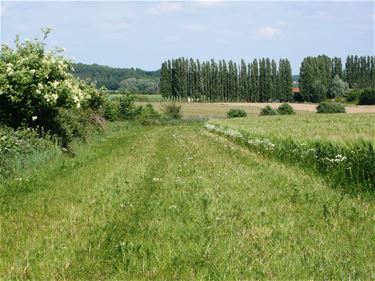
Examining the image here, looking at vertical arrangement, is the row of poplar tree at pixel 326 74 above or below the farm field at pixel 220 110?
above

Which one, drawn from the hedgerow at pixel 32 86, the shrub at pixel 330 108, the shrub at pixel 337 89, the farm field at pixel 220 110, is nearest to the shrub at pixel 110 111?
the farm field at pixel 220 110

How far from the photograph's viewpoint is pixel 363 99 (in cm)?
11819

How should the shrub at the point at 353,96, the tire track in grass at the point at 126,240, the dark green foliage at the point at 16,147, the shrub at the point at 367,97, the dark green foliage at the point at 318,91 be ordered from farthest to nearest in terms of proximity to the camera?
the dark green foliage at the point at 318,91 < the shrub at the point at 353,96 < the shrub at the point at 367,97 < the dark green foliage at the point at 16,147 < the tire track in grass at the point at 126,240

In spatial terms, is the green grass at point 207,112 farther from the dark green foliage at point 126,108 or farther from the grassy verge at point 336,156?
the grassy verge at point 336,156

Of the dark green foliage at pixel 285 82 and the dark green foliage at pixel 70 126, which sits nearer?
the dark green foliage at pixel 70 126

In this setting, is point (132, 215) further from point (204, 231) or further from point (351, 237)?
point (351, 237)

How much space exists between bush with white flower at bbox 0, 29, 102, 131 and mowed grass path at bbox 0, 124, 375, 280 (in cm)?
658

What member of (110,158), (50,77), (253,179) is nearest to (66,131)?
(50,77)

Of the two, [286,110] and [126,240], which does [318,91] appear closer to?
[286,110]

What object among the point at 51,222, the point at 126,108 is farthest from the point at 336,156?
the point at 126,108

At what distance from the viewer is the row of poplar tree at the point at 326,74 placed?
131 m

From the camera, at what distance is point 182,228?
7.69 metres

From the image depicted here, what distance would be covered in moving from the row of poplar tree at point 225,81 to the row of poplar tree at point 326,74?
5.01m

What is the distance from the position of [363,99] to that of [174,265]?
12138 centimetres
